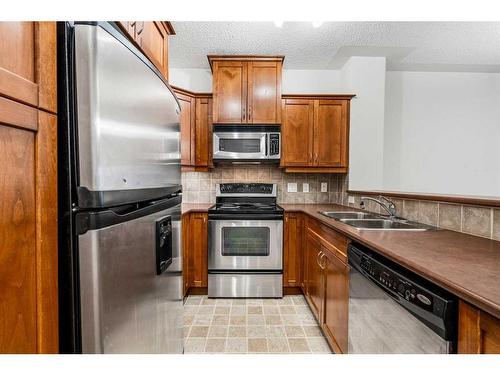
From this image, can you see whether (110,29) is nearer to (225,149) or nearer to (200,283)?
(225,149)

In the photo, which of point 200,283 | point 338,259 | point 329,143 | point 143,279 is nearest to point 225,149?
point 329,143

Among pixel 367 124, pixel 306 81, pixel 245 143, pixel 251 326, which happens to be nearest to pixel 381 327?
pixel 251 326

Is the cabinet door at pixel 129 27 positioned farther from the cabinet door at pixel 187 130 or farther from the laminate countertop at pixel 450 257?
the cabinet door at pixel 187 130

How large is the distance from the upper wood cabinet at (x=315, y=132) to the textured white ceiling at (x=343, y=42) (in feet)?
1.68

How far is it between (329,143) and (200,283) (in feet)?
6.93

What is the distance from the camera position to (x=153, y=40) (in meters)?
1.39

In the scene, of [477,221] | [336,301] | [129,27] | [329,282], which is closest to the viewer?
[129,27]

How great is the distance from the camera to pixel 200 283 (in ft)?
8.47

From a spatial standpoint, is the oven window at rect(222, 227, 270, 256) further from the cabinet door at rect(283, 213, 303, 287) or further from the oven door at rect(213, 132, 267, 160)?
the oven door at rect(213, 132, 267, 160)

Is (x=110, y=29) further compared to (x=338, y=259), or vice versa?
(x=338, y=259)

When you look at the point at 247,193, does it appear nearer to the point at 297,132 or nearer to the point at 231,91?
the point at 297,132

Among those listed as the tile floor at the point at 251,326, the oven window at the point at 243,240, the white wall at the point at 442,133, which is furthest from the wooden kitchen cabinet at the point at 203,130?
the white wall at the point at 442,133

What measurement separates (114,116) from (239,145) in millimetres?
2031

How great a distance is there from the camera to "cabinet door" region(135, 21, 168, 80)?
1.19 metres
